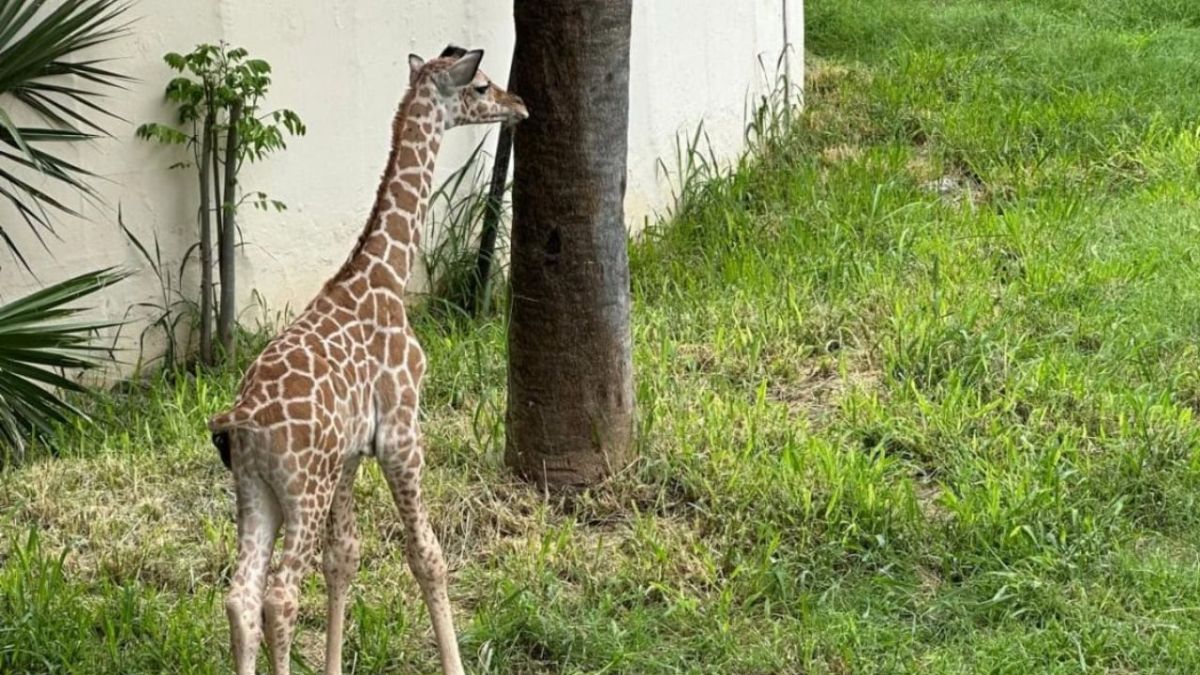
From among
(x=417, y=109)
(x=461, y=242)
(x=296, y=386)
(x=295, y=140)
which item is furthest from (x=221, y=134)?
(x=296, y=386)

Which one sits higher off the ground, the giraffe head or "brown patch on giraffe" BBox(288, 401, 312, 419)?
the giraffe head

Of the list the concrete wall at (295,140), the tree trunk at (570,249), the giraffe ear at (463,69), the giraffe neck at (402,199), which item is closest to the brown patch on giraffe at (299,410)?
the giraffe neck at (402,199)

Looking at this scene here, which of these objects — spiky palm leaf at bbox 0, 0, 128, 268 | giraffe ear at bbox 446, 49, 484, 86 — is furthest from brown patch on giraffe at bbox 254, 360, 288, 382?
spiky palm leaf at bbox 0, 0, 128, 268

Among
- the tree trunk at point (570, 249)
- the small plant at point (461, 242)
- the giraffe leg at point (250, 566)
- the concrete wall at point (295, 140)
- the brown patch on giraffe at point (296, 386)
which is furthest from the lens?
the small plant at point (461, 242)

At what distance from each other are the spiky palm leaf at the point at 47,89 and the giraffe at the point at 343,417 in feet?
5.94

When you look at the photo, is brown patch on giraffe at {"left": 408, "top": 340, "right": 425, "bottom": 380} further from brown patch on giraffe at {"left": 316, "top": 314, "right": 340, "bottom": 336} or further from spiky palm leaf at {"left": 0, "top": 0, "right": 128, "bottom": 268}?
spiky palm leaf at {"left": 0, "top": 0, "right": 128, "bottom": 268}

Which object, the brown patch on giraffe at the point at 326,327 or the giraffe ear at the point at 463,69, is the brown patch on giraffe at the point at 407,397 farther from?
the giraffe ear at the point at 463,69

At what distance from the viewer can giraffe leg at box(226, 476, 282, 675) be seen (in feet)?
12.1

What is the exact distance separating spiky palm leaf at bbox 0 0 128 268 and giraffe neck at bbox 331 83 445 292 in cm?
177

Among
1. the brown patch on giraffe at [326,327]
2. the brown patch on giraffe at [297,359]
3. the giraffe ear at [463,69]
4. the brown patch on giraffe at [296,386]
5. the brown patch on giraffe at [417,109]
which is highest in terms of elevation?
the giraffe ear at [463,69]

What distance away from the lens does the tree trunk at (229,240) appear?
251 inches

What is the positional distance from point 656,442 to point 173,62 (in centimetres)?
238

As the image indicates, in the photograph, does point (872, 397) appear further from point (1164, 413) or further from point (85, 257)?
point (85, 257)

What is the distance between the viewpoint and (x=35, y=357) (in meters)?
5.48
